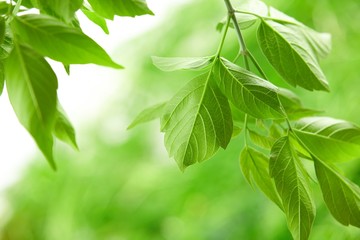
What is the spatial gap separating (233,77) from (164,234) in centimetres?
95

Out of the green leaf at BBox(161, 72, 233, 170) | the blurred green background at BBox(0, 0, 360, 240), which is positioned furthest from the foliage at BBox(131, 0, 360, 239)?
the blurred green background at BBox(0, 0, 360, 240)

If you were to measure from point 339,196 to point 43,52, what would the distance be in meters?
0.15

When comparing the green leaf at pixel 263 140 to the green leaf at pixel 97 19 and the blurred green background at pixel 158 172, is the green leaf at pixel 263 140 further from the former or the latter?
the blurred green background at pixel 158 172

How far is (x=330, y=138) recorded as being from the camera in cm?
28

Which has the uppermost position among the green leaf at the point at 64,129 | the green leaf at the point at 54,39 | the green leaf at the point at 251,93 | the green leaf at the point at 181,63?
the green leaf at the point at 54,39

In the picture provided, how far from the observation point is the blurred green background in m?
0.99

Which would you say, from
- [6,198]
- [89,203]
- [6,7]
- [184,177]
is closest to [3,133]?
[6,198]

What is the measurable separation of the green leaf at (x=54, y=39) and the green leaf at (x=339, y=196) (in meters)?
0.12

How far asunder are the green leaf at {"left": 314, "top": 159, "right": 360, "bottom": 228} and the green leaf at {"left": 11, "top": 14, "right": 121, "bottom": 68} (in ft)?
0.41

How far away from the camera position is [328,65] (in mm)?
999

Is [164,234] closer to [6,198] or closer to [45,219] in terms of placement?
[45,219]

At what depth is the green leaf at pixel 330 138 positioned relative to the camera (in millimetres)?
274

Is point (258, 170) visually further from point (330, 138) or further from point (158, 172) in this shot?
point (158, 172)

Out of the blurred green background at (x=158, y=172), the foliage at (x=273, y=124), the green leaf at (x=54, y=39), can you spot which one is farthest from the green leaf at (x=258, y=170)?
the blurred green background at (x=158, y=172)
